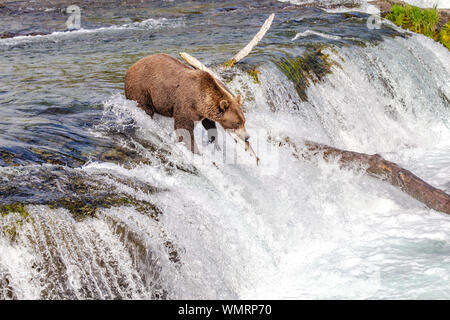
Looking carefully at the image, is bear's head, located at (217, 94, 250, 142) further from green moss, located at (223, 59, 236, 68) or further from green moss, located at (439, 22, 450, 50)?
green moss, located at (439, 22, 450, 50)

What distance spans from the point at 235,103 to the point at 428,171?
417 cm

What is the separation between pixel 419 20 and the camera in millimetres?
16734

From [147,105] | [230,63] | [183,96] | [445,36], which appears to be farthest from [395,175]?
[445,36]

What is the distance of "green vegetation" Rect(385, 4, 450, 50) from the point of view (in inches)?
658

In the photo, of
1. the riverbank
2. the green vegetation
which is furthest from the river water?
the riverbank

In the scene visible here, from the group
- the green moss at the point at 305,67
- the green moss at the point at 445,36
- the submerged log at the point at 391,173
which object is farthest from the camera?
the green moss at the point at 445,36

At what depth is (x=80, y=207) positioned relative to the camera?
465cm

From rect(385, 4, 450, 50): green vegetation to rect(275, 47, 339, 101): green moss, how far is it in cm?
690

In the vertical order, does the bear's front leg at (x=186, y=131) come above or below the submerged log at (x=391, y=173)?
above

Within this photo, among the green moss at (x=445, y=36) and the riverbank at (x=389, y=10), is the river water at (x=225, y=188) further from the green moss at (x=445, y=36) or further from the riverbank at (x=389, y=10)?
the riverbank at (x=389, y=10)

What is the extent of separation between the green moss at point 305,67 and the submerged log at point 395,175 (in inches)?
95.1

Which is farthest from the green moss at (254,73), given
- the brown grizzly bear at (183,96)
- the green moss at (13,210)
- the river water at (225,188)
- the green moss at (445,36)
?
the green moss at (445,36)

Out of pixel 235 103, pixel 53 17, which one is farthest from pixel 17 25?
pixel 235 103

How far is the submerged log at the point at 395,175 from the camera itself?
640 cm
